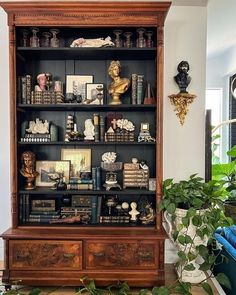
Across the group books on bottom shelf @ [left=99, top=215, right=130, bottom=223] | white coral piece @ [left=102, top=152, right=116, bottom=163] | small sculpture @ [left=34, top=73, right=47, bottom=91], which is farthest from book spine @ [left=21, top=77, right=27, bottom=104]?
books on bottom shelf @ [left=99, top=215, right=130, bottom=223]

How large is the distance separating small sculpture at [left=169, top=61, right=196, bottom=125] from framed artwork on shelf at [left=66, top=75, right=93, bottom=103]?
756 millimetres

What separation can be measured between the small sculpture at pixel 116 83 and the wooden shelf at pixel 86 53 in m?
0.11

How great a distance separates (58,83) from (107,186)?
0.96 m

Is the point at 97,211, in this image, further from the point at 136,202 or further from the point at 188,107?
the point at 188,107

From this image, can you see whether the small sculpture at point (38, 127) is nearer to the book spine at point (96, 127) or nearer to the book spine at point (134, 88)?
the book spine at point (96, 127)

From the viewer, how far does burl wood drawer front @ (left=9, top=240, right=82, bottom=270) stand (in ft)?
7.53

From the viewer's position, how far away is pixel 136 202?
8.85 ft

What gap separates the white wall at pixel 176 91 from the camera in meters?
2.73

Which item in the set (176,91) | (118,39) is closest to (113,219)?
(176,91)

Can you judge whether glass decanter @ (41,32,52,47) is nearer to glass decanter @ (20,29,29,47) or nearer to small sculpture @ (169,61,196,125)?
glass decanter @ (20,29,29,47)

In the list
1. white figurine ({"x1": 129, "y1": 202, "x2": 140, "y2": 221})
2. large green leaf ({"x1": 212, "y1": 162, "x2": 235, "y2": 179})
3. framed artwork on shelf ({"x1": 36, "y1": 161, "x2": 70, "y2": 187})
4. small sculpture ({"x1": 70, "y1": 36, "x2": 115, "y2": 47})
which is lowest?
white figurine ({"x1": 129, "y1": 202, "x2": 140, "y2": 221})

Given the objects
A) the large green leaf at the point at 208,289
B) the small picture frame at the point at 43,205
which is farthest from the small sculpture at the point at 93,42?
the large green leaf at the point at 208,289

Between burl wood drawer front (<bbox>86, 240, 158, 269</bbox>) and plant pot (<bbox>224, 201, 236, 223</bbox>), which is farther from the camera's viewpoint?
plant pot (<bbox>224, 201, 236, 223</bbox>)

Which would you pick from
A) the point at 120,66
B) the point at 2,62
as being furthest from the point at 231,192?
the point at 2,62
